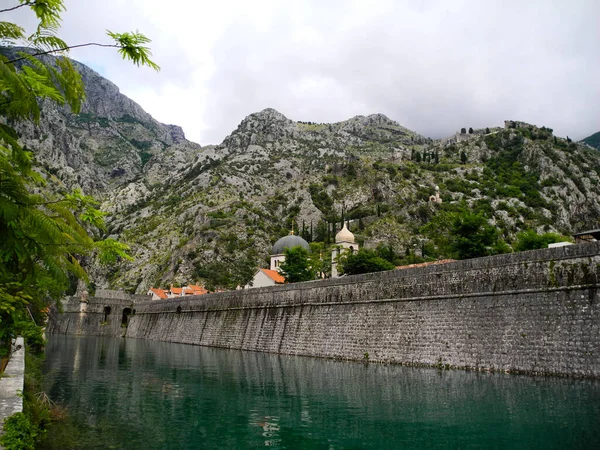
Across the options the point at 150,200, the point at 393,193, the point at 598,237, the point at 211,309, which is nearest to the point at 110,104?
the point at 150,200

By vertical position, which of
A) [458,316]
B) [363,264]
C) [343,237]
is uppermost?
[343,237]

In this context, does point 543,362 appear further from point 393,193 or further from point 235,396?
point 393,193

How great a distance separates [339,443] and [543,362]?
12075 millimetres

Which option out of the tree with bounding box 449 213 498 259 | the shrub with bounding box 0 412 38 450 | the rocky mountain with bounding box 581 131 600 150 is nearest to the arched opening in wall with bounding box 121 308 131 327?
the tree with bounding box 449 213 498 259

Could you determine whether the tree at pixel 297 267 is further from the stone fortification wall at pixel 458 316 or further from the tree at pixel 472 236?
the stone fortification wall at pixel 458 316

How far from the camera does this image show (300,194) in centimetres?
11194

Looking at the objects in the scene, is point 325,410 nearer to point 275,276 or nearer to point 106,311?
point 275,276

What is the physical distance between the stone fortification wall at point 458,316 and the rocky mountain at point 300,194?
137ft

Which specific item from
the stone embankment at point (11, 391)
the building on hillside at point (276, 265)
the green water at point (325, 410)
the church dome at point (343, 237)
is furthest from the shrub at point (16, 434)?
the church dome at point (343, 237)

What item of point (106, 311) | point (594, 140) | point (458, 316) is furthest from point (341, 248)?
point (594, 140)

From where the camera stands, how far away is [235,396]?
17422 millimetres

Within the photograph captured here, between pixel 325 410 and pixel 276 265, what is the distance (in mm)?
57599

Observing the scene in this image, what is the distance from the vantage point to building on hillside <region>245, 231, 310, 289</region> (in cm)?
6412

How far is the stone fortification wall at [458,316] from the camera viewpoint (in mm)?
19078
